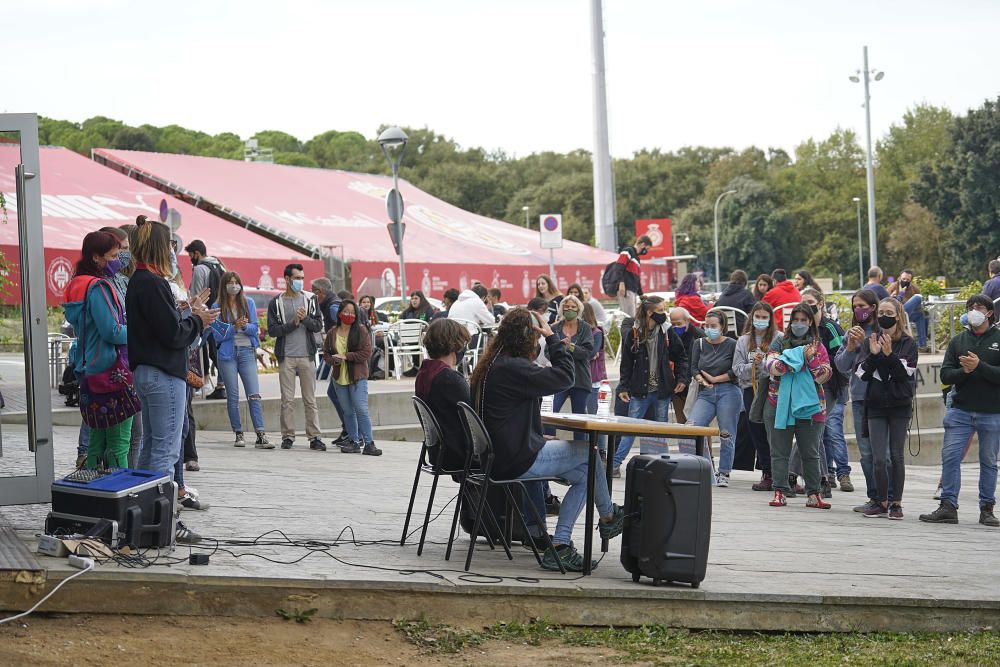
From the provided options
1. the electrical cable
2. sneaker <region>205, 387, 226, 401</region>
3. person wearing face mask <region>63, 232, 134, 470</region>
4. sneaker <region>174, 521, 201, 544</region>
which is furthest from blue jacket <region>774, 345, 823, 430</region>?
sneaker <region>205, 387, 226, 401</region>

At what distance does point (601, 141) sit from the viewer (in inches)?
1179

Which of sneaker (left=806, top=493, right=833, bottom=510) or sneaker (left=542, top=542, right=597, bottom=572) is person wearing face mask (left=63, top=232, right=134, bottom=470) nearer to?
sneaker (left=542, top=542, right=597, bottom=572)

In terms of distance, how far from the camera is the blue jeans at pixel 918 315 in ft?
62.4

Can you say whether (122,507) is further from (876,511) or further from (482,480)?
(876,511)

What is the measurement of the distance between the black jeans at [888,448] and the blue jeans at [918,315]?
8.79 metres

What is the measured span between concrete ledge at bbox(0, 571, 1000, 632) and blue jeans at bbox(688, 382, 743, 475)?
5380 mm

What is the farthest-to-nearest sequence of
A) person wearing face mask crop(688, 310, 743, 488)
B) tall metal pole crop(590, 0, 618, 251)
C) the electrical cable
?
tall metal pole crop(590, 0, 618, 251) → person wearing face mask crop(688, 310, 743, 488) → the electrical cable

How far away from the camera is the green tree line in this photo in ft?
278

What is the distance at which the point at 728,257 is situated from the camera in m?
92.5

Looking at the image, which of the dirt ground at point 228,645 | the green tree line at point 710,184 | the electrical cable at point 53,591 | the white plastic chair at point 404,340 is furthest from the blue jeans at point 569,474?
the green tree line at point 710,184

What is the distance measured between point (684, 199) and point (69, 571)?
95.7 meters

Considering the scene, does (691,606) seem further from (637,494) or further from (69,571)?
(69,571)

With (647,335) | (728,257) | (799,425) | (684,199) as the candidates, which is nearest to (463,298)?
(647,335)

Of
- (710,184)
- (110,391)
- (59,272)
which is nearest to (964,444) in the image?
(110,391)
